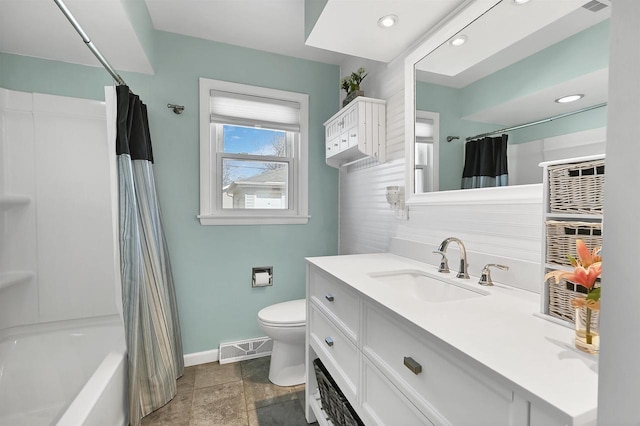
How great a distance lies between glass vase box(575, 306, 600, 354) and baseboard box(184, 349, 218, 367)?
7.53ft

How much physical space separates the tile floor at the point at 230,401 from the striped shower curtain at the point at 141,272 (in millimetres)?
113

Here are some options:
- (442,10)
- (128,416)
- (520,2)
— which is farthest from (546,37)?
(128,416)

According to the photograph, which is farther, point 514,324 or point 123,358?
point 123,358

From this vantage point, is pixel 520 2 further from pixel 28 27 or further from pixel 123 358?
pixel 123 358

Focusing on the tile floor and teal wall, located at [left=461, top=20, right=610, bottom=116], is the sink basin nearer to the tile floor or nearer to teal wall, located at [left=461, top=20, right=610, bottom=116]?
teal wall, located at [left=461, top=20, right=610, bottom=116]

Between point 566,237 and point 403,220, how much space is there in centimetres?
101

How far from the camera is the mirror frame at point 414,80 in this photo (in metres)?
1.24

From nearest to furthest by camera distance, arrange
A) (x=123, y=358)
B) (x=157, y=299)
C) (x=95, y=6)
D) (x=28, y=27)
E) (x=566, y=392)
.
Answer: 1. (x=566, y=392)
2. (x=28, y=27)
3. (x=95, y=6)
4. (x=123, y=358)
5. (x=157, y=299)

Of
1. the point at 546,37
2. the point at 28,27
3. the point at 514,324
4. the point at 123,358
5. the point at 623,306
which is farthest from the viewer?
the point at 123,358

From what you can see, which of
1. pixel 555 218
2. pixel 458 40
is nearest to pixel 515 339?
pixel 555 218

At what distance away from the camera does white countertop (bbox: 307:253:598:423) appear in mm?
478

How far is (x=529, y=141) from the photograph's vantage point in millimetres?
1085

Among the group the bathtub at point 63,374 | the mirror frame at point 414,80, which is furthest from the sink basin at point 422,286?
the bathtub at point 63,374

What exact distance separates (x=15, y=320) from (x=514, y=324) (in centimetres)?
183
